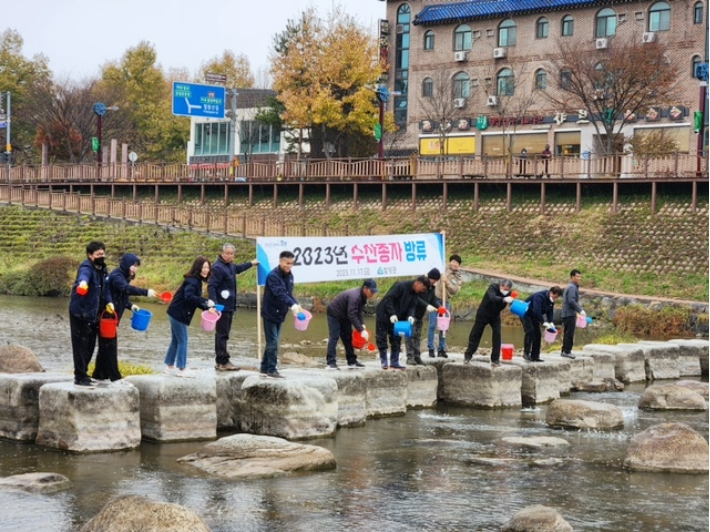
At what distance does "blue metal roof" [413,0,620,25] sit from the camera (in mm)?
58906

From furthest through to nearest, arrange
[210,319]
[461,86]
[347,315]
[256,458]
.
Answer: [461,86]
[347,315]
[210,319]
[256,458]

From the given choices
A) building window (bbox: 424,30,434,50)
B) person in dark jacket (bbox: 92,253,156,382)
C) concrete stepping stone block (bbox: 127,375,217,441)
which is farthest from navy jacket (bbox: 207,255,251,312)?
building window (bbox: 424,30,434,50)

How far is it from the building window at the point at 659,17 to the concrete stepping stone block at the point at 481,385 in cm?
4016

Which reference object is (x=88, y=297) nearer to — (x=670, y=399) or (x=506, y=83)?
(x=670, y=399)

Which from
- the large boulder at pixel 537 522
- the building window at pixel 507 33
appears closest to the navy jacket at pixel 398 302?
the large boulder at pixel 537 522

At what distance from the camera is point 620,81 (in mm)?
52250

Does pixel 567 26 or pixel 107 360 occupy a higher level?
pixel 567 26

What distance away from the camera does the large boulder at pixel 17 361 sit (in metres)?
18.0

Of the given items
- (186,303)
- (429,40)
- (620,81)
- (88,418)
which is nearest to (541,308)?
(186,303)

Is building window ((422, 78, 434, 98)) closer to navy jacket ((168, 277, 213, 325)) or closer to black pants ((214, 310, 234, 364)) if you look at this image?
black pants ((214, 310, 234, 364))

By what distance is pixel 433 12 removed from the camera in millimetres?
65562

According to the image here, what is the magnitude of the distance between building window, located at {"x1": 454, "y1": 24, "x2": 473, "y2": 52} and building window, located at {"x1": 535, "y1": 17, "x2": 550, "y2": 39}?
169 inches

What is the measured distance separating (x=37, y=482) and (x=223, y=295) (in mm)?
4879

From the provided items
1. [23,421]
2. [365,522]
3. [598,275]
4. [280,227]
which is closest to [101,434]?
[23,421]
